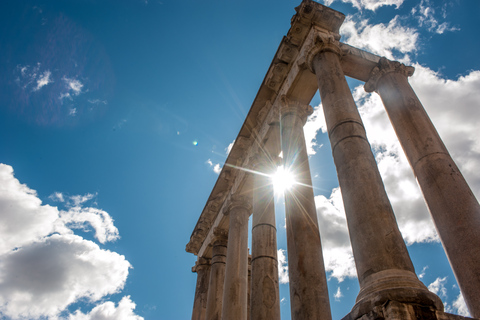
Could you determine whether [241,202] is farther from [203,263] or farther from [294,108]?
[203,263]

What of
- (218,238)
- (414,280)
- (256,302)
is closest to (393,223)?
(414,280)

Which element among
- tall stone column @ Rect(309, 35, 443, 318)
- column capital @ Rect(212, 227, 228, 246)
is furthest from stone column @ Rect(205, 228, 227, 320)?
tall stone column @ Rect(309, 35, 443, 318)

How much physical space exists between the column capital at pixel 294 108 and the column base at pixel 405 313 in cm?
1939

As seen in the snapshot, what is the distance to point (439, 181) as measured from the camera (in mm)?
17516

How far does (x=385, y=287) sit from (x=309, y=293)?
22.9 ft

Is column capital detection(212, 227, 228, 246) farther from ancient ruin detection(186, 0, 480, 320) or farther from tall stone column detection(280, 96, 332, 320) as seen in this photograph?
tall stone column detection(280, 96, 332, 320)

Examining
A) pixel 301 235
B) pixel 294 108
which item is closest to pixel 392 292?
pixel 301 235

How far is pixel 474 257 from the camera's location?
14531 mm

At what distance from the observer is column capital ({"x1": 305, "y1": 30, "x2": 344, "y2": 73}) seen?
2369 cm

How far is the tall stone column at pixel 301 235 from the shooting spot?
57.4 ft

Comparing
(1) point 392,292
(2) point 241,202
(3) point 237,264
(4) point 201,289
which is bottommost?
(1) point 392,292

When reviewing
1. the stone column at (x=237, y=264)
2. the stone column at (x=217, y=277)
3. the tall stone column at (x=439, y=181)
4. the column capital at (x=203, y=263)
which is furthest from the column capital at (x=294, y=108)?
the column capital at (x=203, y=263)

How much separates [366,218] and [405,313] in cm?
457

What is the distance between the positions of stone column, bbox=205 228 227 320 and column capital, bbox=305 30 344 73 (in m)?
25.4
